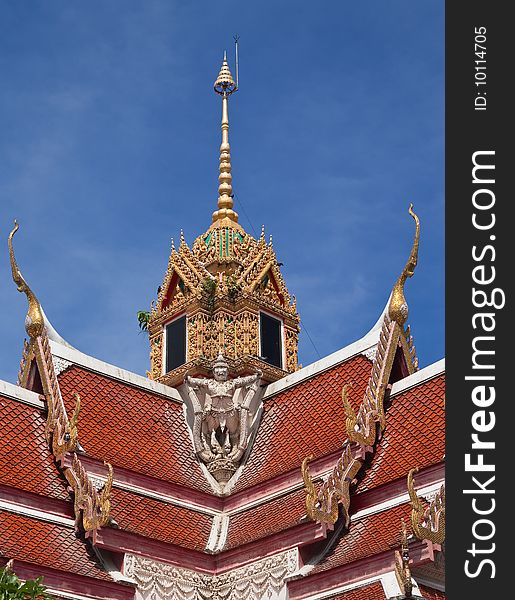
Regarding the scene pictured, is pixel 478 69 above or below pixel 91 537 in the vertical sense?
above

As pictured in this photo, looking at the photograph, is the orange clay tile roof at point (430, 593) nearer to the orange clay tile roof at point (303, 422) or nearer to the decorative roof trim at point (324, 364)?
the orange clay tile roof at point (303, 422)

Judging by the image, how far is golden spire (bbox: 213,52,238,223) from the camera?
2162cm

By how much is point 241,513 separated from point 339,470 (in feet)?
6.18

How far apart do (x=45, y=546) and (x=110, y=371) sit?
4.13 m

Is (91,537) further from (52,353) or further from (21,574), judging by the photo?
(52,353)

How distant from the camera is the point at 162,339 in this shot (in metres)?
20.4

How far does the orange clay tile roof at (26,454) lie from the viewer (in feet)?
50.2

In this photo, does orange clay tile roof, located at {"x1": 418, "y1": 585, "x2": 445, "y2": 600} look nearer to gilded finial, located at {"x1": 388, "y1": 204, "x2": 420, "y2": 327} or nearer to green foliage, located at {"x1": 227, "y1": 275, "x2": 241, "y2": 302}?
gilded finial, located at {"x1": 388, "y1": 204, "x2": 420, "y2": 327}

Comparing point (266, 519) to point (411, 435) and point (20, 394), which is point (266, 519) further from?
point (20, 394)

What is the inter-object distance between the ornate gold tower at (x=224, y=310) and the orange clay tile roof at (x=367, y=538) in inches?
184

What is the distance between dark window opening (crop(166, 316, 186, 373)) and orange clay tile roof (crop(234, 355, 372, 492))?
6.54 feet

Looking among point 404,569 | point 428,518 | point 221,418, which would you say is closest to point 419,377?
point 221,418

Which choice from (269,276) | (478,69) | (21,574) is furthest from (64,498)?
(478,69)

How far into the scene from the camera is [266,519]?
15883 mm
